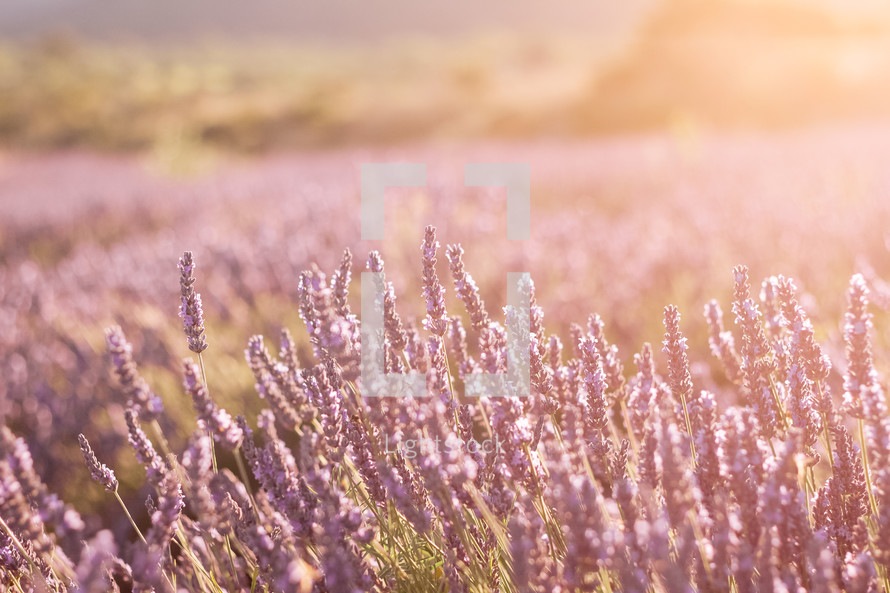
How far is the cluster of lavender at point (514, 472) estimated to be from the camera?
50.6 inches

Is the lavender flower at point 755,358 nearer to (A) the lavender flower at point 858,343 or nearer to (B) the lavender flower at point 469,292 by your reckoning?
(A) the lavender flower at point 858,343

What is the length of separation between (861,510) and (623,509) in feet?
2.12

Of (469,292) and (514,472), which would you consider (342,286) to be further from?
(514,472)

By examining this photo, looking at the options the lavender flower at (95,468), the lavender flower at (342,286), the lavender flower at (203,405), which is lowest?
the lavender flower at (95,468)

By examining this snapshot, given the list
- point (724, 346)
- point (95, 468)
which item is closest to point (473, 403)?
point (724, 346)

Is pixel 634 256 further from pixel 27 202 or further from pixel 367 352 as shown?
pixel 27 202

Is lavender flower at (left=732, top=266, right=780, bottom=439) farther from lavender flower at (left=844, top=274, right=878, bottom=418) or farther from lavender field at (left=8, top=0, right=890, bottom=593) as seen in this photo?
lavender flower at (left=844, top=274, right=878, bottom=418)

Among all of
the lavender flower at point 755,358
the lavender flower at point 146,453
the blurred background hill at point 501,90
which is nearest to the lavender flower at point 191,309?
the lavender flower at point 146,453

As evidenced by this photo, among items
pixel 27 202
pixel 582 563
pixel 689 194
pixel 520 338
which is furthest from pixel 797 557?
pixel 27 202

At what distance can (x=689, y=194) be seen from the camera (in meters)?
7.20

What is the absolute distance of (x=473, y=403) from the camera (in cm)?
253

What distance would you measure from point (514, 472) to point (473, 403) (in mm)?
1028

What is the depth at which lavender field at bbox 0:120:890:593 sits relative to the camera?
1354 millimetres

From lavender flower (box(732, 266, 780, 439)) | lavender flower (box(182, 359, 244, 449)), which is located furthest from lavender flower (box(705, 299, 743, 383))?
lavender flower (box(182, 359, 244, 449))
